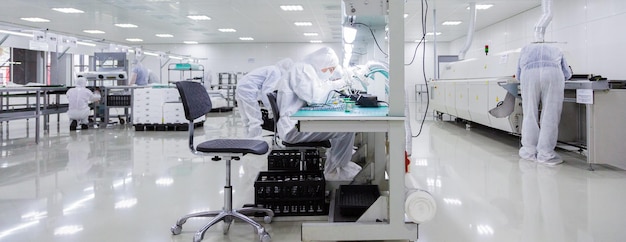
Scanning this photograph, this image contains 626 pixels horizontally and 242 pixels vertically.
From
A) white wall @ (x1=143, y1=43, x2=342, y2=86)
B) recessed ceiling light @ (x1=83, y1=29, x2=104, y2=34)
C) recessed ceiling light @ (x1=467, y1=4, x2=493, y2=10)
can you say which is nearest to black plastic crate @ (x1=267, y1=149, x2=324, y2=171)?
recessed ceiling light @ (x1=467, y1=4, x2=493, y2=10)

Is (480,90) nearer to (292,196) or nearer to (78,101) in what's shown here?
(292,196)

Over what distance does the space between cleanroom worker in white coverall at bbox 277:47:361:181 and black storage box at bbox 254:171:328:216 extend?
36 cm

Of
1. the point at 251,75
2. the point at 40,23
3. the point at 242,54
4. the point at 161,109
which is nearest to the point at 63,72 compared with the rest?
the point at 40,23

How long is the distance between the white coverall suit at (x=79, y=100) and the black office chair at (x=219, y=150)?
5.65m

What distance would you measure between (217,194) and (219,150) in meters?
1.00

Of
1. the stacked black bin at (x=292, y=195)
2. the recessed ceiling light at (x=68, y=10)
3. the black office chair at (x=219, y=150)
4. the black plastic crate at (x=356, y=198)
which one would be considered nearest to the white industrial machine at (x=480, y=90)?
the black plastic crate at (x=356, y=198)

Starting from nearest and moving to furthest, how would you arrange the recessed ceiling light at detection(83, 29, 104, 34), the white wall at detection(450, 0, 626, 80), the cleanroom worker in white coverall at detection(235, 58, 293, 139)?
the cleanroom worker in white coverall at detection(235, 58, 293, 139), the white wall at detection(450, 0, 626, 80), the recessed ceiling light at detection(83, 29, 104, 34)

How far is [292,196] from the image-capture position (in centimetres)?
237

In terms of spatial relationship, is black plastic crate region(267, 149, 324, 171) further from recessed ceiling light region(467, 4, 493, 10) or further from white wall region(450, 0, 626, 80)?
recessed ceiling light region(467, 4, 493, 10)

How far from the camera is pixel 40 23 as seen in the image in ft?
34.1

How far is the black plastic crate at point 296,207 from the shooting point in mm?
2363

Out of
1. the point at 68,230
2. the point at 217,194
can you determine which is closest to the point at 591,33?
the point at 217,194

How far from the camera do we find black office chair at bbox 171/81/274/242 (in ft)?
6.47

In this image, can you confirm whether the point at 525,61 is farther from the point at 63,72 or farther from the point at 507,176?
the point at 63,72
